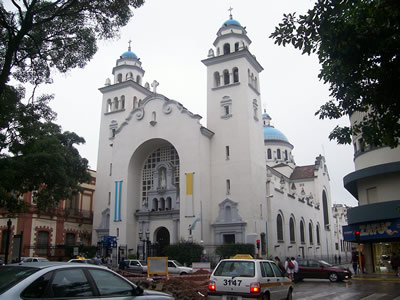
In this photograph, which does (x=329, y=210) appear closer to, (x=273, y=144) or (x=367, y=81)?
(x=273, y=144)

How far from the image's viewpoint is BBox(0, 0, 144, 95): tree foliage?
1446 cm

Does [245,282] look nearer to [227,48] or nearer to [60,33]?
[60,33]

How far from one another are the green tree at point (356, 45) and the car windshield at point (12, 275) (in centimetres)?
789

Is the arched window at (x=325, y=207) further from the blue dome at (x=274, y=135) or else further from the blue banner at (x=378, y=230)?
the blue banner at (x=378, y=230)

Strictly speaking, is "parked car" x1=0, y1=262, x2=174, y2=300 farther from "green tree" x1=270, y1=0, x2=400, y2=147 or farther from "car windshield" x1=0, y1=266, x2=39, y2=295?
"green tree" x1=270, y1=0, x2=400, y2=147

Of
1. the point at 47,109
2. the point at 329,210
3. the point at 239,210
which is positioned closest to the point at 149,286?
the point at 47,109

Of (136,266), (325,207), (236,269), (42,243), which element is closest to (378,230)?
(136,266)

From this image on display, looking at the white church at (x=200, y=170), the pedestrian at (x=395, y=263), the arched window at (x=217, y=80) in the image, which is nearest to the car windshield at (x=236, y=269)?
the pedestrian at (x=395, y=263)

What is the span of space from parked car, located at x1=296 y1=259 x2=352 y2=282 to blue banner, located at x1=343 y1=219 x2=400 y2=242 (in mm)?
5225

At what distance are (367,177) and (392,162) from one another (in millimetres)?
2398

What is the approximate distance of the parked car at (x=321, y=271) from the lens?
24.2 metres

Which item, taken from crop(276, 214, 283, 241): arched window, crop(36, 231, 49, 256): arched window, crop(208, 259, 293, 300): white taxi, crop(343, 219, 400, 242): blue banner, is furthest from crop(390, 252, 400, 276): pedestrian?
crop(36, 231, 49, 256): arched window

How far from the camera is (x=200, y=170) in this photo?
122 ft

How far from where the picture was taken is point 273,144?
6825 centimetres
